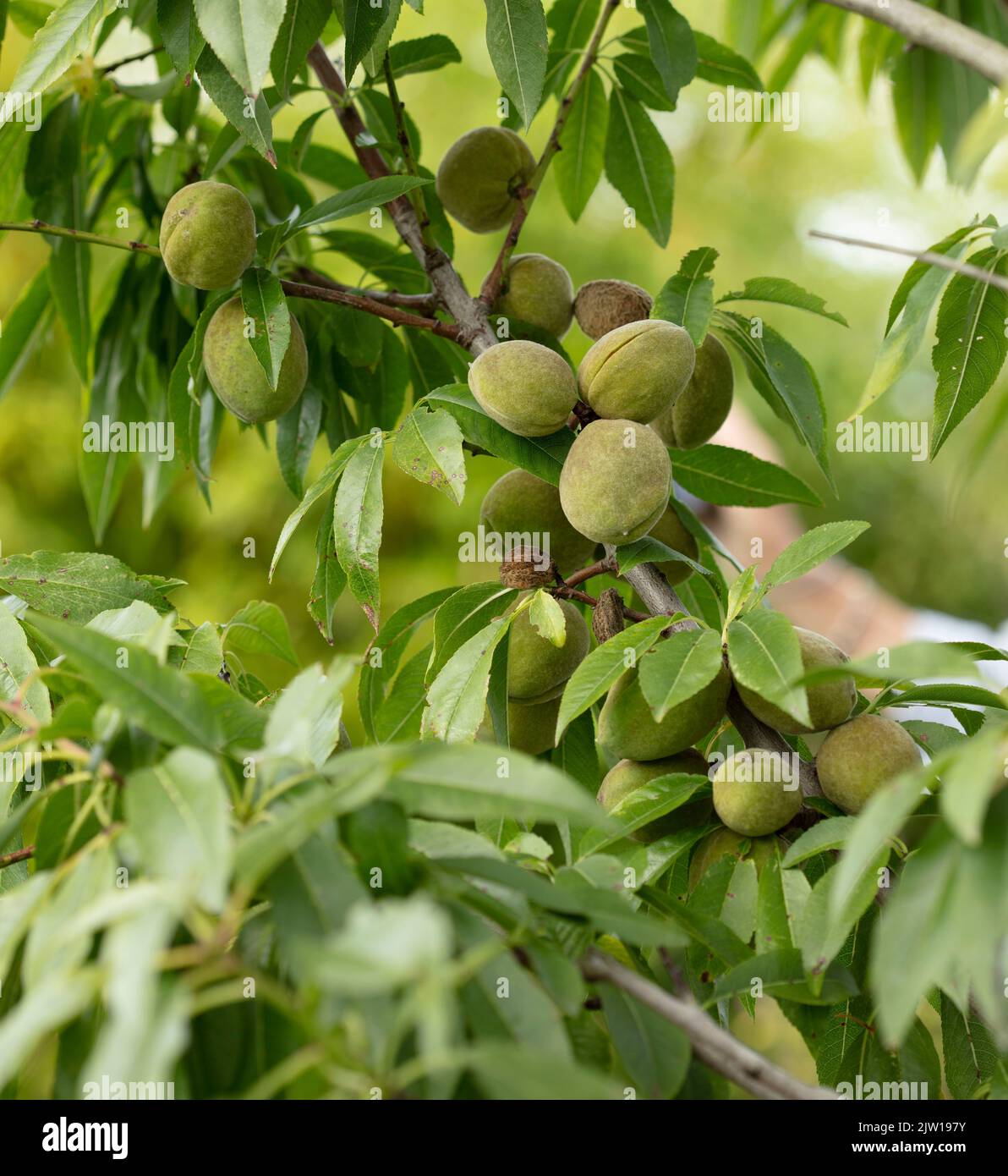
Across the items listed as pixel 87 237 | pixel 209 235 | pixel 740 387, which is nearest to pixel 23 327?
pixel 87 237

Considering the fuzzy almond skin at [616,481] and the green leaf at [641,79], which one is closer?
the fuzzy almond skin at [616,481]

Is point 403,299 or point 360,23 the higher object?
point 360,23

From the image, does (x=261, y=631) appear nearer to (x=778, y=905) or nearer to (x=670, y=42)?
(x=778, y=905)

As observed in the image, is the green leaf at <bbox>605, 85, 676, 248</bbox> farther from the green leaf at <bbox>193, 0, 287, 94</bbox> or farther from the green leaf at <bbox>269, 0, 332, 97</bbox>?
the green leaf at <bbox>193, 0, 287, 94</bbox>

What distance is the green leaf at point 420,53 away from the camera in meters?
0.88

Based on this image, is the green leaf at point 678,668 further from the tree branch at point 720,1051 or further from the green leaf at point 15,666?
the green leaf at point 15,666

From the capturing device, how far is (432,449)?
2.11 ft

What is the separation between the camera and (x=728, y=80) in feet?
3.12

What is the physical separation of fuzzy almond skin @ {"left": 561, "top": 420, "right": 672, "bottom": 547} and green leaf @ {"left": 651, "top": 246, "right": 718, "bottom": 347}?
8cm

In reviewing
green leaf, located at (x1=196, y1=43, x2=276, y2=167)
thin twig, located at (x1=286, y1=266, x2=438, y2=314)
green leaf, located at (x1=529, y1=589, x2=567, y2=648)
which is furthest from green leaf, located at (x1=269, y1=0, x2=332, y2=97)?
green leaf, located at (x1=529, y1=589, x2=567, y2=648)

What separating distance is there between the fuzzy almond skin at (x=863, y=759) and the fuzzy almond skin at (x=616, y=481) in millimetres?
157

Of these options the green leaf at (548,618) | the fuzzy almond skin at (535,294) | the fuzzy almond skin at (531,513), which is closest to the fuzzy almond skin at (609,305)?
the fuzzy almond skin at (535,294)

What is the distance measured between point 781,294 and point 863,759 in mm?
320

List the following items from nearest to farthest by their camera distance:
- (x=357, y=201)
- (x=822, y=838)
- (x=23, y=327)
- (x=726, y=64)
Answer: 1. (x=822, y=838)
2. (x=357, y=201)
3. (x=726, y=64)
4. (x=23, y=327)
